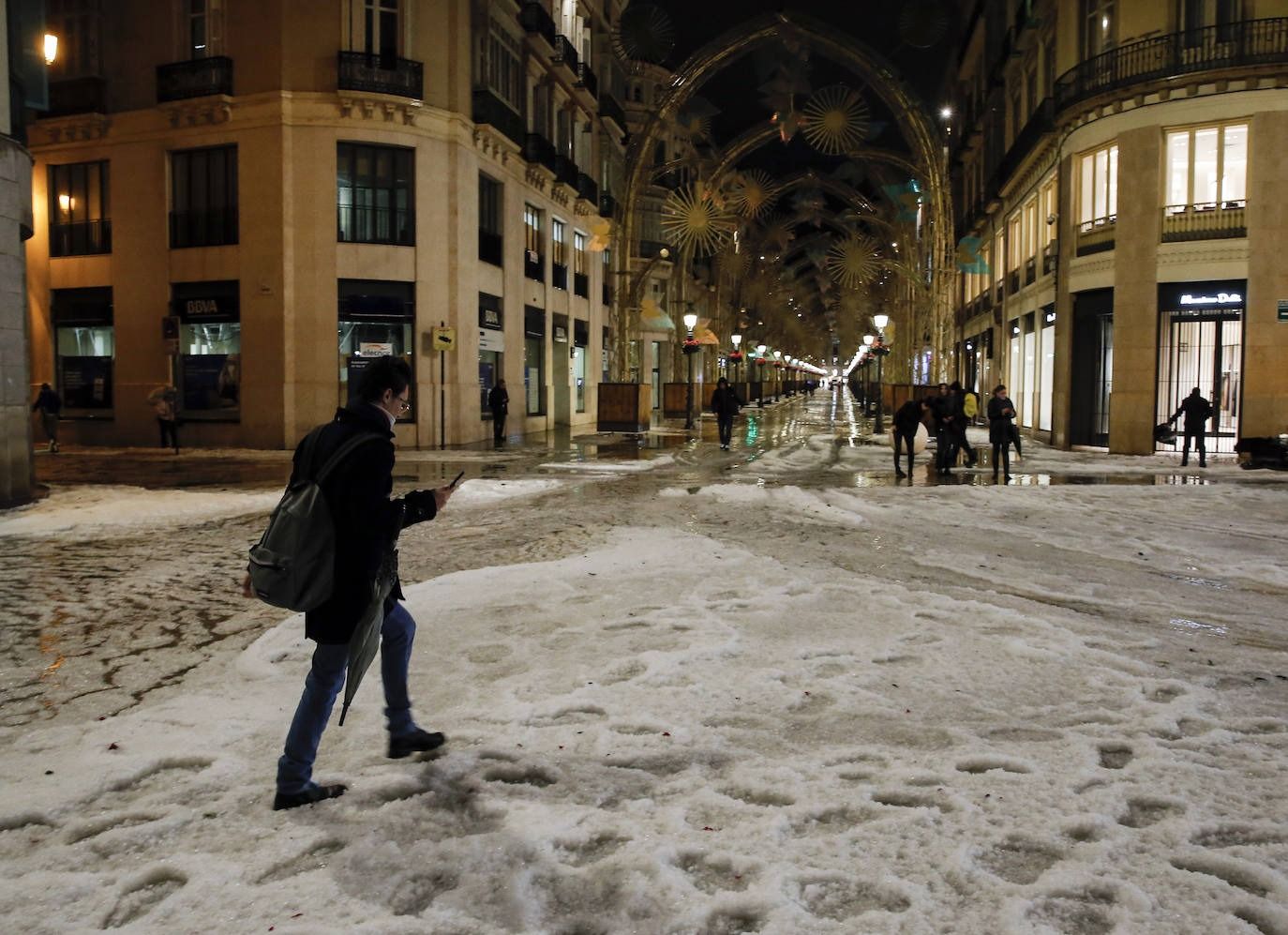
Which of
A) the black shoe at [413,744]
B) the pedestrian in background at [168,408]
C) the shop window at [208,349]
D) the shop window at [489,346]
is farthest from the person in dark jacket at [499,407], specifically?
the black shoe at [413,744]

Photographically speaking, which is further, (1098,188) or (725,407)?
(1098,188)

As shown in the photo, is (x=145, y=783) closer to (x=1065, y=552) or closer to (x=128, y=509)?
(x=1065, y=552)

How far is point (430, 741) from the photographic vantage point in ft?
15.6

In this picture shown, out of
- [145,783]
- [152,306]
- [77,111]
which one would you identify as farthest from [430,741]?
[77,111]

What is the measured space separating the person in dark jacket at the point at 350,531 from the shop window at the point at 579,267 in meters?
35.1

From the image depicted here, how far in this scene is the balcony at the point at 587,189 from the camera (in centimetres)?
3772

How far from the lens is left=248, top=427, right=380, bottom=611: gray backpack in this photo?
12.5 ft

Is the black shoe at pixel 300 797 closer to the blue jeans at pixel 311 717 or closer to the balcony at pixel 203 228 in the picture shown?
the blue jeans at pixel 311 717

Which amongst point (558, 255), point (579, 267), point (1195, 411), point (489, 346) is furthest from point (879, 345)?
point (1195, 411)

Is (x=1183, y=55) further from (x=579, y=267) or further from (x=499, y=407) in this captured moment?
(x=579, y=267)

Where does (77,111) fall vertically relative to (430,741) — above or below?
above

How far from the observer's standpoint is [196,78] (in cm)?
2523

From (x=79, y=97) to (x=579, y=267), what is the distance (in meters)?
18.4

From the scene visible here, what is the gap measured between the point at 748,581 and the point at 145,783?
5293mm
